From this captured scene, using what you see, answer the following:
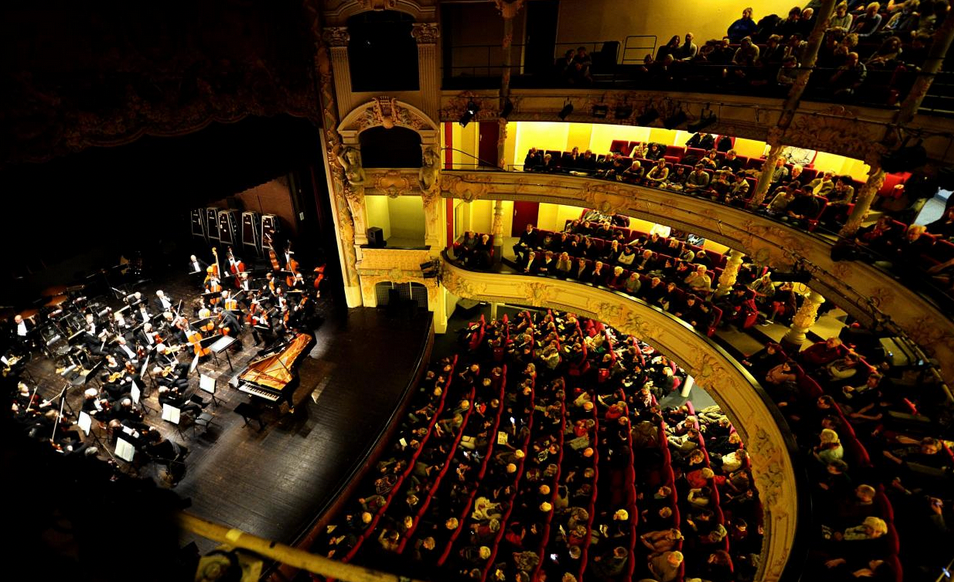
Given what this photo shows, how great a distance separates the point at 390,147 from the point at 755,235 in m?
9.43

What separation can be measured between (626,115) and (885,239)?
212 inches

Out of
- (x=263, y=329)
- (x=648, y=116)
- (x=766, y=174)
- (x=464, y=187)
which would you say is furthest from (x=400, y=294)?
(x=766, y=174)

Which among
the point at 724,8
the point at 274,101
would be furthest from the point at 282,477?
the point at 724,8

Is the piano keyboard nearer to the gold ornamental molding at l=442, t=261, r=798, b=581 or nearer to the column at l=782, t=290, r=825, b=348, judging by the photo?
the gold ornamental molding at l=442, t=261, r=798, b=581

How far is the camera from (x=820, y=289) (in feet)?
23.2

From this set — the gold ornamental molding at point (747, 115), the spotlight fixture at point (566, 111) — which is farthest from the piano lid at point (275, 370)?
the spotlight fixture at point (566, 111)

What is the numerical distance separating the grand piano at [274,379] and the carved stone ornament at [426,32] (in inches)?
334

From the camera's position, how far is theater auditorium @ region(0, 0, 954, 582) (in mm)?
5468

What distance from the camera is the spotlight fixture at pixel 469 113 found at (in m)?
10.6

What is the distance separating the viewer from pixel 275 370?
9.95 meters

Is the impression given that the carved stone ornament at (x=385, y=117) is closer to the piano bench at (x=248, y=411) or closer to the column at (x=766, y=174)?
the piano bench at (x=248, y=411)

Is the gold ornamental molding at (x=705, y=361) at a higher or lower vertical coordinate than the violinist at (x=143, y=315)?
higher

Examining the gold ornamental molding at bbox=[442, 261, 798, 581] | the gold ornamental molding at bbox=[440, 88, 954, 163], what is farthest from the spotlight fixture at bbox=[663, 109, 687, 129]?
the gold ornamental molding at bbox=[442, 261, 798, 581]

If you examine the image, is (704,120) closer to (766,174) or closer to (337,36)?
(766,174)
